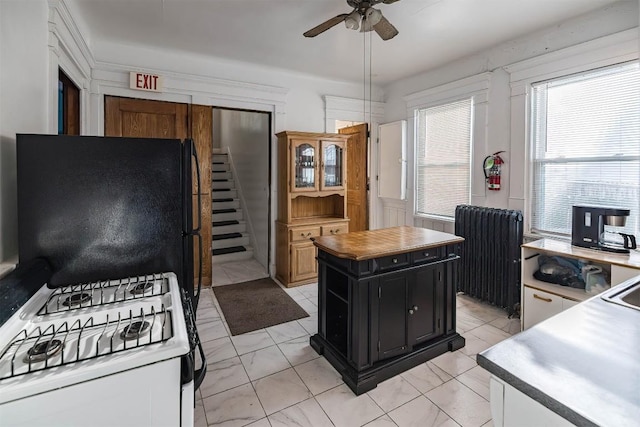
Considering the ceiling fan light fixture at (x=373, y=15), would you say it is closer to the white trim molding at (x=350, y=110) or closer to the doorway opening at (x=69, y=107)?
the white trim molding at (x=350, y=110)

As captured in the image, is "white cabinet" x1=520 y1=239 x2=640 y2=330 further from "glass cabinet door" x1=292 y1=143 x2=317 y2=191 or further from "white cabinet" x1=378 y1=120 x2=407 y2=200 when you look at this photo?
"glass cabinet door" x1=292 y1=143 x2=317 y2=191

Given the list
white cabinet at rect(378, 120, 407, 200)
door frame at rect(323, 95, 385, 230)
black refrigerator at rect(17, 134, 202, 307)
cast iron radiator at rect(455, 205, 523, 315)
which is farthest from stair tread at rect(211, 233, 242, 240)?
black refrigerator at rect(17, 134, 202, 307)

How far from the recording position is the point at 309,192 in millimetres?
4215

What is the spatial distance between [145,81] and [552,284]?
4.49m

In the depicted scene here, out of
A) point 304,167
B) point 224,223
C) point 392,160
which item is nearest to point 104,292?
point 304,167

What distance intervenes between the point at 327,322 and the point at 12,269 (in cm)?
193

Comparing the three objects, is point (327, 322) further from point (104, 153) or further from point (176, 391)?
point (104, 153)

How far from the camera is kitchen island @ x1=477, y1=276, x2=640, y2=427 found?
73 centimetres

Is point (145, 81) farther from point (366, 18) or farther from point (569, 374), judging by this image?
point (569, 374)

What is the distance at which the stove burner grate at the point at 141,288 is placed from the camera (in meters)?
1.44

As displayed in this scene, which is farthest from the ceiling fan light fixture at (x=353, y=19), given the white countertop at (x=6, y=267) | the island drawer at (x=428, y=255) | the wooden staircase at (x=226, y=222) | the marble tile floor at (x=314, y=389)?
the wooden staircase at (x=226, y=222)

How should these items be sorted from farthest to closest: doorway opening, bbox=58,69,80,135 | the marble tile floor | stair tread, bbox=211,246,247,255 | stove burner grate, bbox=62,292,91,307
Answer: stair tread, bbox=211,246,247,255, doorway opening, bbox=58,69,80,135, the marble tile floor, stove burner grate, bbox=62,292,91,307

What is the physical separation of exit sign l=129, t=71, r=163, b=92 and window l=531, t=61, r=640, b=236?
13.0 ft

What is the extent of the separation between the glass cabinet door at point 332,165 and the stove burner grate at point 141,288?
2976mm
